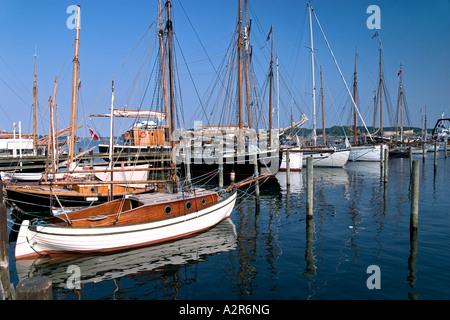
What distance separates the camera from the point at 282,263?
1229cm

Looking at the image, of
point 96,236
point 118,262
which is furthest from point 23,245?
point 118,262

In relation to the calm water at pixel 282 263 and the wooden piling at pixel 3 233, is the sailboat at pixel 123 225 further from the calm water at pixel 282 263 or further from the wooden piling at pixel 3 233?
the wooden piling at pixel 3 233

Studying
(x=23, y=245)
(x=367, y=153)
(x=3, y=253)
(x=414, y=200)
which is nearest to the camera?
(x=3, y=253)

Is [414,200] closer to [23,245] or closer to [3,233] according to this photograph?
[3,233]

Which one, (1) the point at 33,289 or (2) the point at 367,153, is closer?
(1) the point at 33,289

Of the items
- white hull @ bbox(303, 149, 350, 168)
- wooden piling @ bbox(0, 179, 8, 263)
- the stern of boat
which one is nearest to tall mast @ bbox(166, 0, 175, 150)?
the stern of boat

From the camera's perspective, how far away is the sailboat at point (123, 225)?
39.7 ft

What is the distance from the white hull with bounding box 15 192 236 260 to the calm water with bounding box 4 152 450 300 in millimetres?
437

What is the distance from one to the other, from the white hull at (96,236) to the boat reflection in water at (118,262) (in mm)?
336

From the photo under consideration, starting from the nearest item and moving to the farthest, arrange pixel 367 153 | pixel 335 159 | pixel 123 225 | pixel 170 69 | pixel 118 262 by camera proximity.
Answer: pixel 118 262 → pixel 123 225 → pixel 170 69 → pixel 335 159 → pixel 367 153

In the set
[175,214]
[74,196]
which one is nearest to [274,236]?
[175,214]

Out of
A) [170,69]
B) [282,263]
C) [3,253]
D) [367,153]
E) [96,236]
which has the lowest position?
[282,263]

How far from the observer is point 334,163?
49.2 metres

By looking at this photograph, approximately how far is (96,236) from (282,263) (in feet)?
25.7
